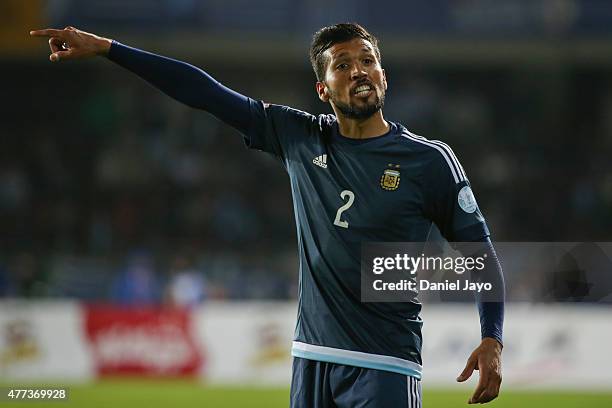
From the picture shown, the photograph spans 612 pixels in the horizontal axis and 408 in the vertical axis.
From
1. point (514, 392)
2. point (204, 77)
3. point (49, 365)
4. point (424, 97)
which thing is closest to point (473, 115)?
point (424, 97)

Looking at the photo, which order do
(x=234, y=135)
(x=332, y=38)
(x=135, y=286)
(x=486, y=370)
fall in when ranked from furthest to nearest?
(x=234, y=135) < (x=135, y=286) < (x=332, y=38) < (x=486, y=370)

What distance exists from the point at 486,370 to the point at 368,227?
67cm

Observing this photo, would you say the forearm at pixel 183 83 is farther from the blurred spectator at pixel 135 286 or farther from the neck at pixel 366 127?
the blurred spectator at pixel 135 286

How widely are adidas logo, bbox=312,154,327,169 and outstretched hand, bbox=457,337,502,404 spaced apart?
90cm

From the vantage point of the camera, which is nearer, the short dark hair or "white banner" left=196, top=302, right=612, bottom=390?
the short dark hair

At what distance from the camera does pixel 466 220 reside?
3.71 metres

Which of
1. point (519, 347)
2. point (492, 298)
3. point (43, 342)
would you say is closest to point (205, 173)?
point (43, 342)

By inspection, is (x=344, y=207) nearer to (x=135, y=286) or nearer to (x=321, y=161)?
(x=321, y=161)

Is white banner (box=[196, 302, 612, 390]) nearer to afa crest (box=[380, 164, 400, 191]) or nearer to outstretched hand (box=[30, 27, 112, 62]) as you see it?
afa crest (box=[380, 164, 400, 191])

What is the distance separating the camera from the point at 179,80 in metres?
4.01

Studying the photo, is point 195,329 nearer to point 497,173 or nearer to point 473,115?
point 497,173

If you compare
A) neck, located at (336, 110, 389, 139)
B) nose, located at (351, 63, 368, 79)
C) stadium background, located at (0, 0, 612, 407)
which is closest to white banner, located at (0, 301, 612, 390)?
stadium background, located at (0, 0, 612, 407)

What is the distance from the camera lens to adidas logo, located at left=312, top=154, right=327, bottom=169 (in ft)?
12.7

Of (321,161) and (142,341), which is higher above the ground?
(142,341)
